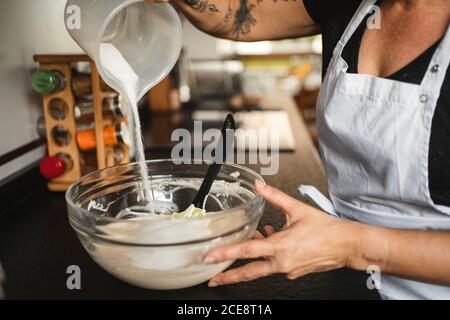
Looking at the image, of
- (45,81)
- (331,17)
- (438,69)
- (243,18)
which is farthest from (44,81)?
(438,69)

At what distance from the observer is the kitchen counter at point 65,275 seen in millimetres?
693

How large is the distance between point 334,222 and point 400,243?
0.11m

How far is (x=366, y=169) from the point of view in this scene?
857 millimetres

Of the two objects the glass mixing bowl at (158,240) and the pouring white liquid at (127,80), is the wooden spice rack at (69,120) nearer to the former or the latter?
the pouring white liquid at (127,80)

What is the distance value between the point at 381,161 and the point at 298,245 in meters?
0.28

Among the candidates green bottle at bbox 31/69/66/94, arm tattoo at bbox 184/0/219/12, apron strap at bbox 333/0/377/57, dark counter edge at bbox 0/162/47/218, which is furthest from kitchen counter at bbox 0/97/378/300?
arm tattoo at bbox 184/0/219/12

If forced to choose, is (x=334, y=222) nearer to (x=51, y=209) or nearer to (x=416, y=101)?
(x=416, y=101)

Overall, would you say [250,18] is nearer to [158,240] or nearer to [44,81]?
[44,81]

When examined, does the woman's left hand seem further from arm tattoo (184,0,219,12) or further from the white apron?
arm tattoo (184,0,219,12)

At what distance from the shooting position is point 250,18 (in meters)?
1.17

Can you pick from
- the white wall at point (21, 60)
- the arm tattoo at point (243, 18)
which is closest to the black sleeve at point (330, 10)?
the arm tattoo at point (243, 18)

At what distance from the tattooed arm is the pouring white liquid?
0.31 meters
